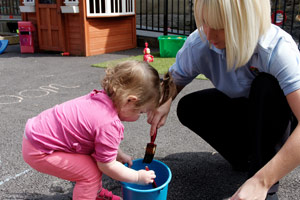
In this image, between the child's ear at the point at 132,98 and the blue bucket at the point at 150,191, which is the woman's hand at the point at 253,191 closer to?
the blue bucket at the point at 150,191

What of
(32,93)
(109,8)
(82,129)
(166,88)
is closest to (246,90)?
(166,88)

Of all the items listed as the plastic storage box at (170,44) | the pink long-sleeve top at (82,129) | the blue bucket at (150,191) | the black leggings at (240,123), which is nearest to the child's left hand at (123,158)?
the blue bucket at (150,191)

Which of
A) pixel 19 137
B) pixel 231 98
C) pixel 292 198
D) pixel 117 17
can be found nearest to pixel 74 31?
pixel 117 17

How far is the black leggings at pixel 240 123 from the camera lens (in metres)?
1.27

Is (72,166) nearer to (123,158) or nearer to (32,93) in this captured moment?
(123,158)

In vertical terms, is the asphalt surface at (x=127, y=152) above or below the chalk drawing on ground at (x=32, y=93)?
below

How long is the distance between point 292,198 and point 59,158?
107cm

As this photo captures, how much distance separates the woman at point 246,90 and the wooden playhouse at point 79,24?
13.2 ft

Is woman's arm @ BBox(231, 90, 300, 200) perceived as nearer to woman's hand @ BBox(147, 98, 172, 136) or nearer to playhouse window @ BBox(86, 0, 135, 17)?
woman's hand @ BBox(147, 98, 172, 136)

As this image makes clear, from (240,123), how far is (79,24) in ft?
14.1

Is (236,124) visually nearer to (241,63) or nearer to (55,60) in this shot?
(241,63)

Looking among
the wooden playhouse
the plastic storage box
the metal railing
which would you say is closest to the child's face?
the plastic storage box

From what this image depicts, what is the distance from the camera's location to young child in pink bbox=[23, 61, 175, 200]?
3.96 feet

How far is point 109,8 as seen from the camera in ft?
18.3
